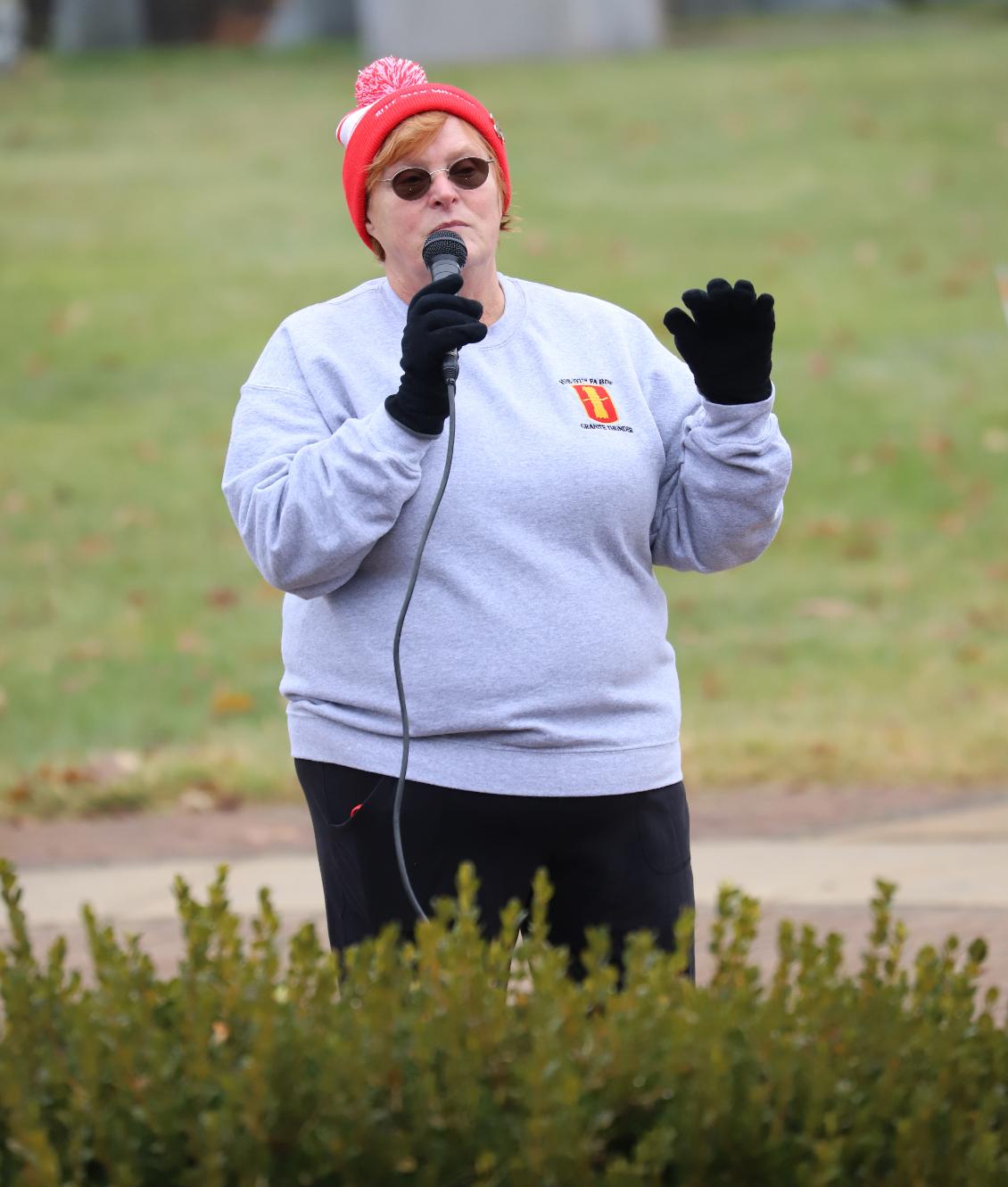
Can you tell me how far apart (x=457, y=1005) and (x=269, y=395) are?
Result: 1.10 metres

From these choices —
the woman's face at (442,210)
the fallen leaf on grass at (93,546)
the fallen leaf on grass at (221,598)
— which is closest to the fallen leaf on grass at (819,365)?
the fallen leaf on grass at (221,598)

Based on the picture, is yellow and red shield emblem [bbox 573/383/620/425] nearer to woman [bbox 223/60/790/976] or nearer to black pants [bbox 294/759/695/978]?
woman [bbox 223/60/790/976]

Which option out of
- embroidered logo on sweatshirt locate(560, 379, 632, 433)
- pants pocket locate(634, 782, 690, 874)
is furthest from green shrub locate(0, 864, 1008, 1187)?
embroidered logo on sweatshirt locate(560, 379, 632, 433)

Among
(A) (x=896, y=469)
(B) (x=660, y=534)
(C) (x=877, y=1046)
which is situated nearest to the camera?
(C) (x=877, y=1046)

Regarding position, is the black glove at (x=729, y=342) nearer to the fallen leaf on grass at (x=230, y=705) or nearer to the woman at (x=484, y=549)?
the woman at (x=484, y=549)

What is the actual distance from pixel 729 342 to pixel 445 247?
47cm

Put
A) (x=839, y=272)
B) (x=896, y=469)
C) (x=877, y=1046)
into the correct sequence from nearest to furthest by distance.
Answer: (x=877, y=1046), (x=896, y=469), (x=839, y=272)

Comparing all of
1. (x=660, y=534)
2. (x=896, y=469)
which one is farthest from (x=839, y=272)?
(x=660, y=534)

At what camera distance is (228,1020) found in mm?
2266

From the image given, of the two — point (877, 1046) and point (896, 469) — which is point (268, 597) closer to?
point (896, 469)

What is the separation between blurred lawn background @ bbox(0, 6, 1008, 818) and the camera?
25.4ft

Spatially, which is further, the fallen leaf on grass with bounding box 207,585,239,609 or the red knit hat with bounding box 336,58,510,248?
the fallen leaf on grass with bounding box 207,585,239,609

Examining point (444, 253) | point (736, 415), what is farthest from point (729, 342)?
point (444, 253)

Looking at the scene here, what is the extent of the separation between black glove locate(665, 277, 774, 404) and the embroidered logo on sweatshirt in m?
0.15
